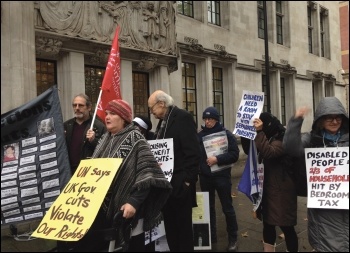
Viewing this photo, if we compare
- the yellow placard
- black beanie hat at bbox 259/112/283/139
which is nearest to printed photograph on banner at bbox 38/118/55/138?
the yellow placard

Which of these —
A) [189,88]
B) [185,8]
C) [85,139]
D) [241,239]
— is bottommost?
[241,239]

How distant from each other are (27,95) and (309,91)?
A: 642 inches

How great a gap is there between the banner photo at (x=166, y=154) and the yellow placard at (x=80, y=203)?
936 mm

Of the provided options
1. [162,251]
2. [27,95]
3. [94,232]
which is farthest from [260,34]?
[94,232]

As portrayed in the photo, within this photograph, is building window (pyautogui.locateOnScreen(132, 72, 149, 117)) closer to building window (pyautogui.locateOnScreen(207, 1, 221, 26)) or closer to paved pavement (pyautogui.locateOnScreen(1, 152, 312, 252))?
paved pavement (pyautogui.locateOnScreen(1, 152, 312, 252))

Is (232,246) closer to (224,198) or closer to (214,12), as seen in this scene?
(224,198)

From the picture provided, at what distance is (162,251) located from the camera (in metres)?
4.11

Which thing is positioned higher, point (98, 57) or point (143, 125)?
point (98, 57)

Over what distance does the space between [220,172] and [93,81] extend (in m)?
4.88

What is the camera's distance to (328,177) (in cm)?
300

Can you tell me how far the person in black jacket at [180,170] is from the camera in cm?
351

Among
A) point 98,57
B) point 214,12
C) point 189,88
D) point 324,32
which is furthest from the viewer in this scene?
point 324,32

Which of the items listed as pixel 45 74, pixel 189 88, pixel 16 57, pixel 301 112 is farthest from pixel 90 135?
pixel 189 88

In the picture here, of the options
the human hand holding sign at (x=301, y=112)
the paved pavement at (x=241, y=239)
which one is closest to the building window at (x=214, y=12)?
the paved pavement at (x=241, y=239)
